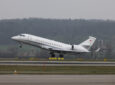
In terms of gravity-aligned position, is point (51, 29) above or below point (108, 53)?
above

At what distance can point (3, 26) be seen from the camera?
150 metres

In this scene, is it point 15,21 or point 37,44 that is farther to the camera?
point 15,21

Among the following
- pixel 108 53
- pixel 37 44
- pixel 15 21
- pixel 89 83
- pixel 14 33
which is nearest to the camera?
pixel 89 83

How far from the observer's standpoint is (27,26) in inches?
6467

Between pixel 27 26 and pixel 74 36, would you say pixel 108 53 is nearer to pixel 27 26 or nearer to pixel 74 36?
pixel 74 36

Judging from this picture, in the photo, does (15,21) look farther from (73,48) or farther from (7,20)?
(73,48)

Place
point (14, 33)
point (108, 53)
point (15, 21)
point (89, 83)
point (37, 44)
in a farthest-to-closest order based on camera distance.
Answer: point (15, 21)
point (14, 33)
point (108, 53)
point (37, 44)
point (89, 83)

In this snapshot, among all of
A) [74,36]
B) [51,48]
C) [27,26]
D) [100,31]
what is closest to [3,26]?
[27,26]

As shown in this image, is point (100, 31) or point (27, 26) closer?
point (100, 31)

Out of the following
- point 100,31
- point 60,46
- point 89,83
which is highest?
point 100,31

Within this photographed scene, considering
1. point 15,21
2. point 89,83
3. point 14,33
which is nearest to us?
point 89,83

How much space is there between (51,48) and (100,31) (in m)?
70.0

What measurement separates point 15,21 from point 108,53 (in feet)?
229

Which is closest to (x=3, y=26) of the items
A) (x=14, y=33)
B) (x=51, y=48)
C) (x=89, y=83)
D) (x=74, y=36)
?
(x=14, y=33)
